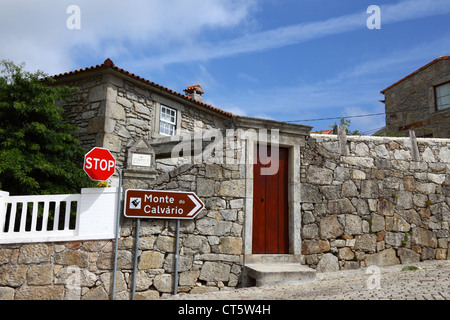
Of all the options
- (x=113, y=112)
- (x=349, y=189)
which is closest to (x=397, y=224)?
(x=349, y=189)

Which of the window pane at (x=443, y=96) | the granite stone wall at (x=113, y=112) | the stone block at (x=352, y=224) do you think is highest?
the window pane at (x=443, y=96)

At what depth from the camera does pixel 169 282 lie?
5891mm

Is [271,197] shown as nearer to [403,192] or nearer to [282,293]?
[282,293]

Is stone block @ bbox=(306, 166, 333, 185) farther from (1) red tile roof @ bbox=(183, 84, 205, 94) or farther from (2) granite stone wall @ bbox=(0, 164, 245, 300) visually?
(1) red tile roof @ bbox=(183, 84, 205, 94)

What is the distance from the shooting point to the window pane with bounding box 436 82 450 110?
13109mm

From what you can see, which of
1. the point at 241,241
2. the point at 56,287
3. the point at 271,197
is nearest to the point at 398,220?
the point at 271,197

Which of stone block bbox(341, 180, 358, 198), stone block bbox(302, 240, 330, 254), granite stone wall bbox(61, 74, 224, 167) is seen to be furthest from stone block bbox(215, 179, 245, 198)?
granite stone wall bbox(61, 74, 224, 167)

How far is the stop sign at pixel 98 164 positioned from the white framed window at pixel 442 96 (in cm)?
1274

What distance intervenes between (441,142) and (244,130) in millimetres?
4856

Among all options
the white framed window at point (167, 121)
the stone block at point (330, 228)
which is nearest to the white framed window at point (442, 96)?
the stone block at point (330, 228)

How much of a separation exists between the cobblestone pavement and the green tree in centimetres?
371

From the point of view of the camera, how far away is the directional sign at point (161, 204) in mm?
5754

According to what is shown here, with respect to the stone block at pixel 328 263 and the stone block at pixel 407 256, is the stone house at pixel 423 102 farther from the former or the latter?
the stone block at pixel 328 263
